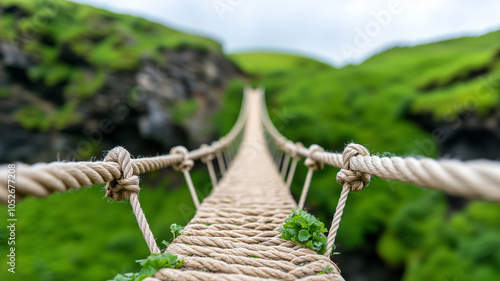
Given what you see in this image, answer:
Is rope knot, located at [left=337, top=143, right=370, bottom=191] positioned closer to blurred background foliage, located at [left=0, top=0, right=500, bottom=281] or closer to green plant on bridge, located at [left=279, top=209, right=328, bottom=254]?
green plant on bridge, located at [left=279, top=209, right=328, bottom=254]

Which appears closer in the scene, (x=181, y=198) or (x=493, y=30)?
(x=181, y=198)

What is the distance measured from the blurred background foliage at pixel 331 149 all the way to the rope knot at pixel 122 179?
12.4ft

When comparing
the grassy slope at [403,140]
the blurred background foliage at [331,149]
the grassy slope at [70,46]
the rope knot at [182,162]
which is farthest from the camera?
the grassy slope at [70,46]

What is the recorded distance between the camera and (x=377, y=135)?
6.34m

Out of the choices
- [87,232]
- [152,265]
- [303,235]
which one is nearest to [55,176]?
[152,265]

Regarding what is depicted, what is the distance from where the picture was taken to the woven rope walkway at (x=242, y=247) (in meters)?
0.81

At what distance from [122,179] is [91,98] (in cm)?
861

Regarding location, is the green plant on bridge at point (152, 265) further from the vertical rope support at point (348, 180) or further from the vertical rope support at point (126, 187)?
the vertical rope support at point (348, 180)

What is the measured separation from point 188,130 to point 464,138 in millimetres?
6389

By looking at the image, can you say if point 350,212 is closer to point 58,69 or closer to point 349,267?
point 349,267

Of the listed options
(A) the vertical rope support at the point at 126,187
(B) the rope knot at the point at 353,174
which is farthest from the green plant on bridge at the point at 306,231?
(A) the vertical rope support at the point at 126,187

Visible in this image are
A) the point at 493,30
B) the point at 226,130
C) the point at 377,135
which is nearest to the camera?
the point at 377,135

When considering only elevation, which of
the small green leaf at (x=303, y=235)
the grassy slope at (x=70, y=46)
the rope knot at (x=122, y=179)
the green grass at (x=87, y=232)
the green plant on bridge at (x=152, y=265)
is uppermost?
the grassy slope at (x=70, y=46)

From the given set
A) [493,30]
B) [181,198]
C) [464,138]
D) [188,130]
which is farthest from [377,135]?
[493,30]
